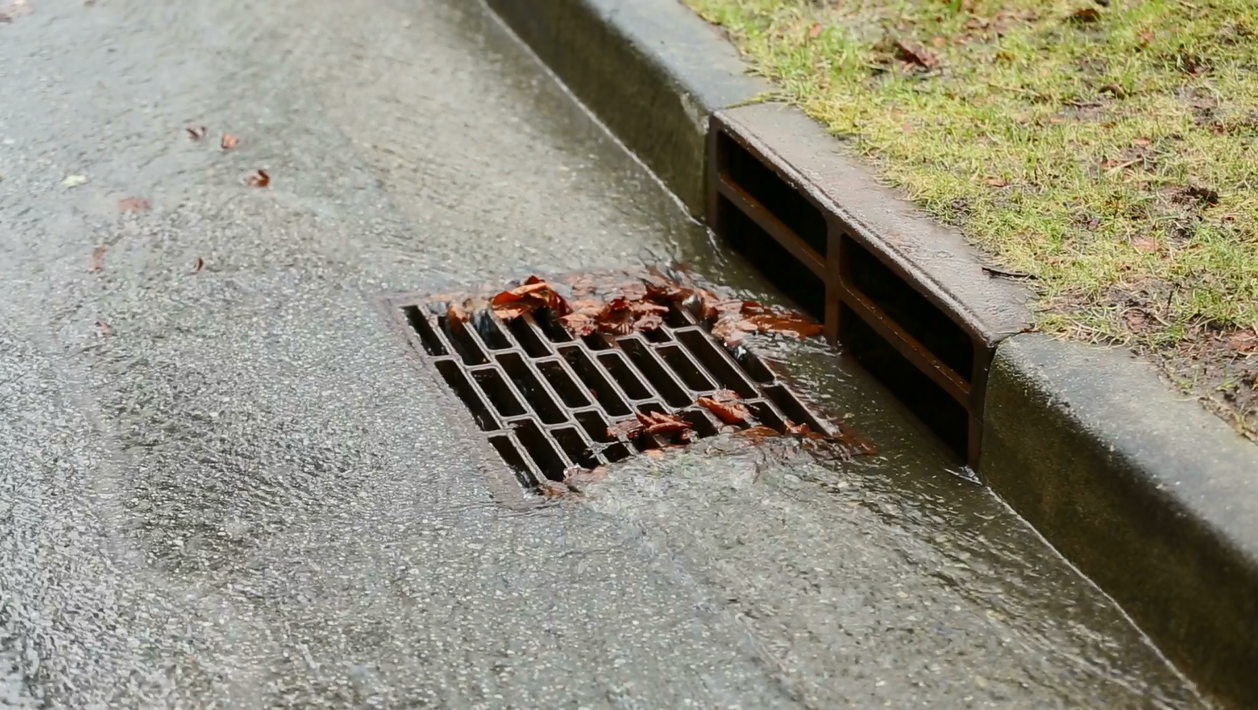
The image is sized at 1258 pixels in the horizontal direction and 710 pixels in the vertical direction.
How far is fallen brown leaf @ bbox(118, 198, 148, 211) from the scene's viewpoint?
433 centimetres

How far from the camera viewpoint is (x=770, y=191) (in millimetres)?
4316

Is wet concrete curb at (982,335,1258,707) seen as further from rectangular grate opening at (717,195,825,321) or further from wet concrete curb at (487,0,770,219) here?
wet concrete curb at (487,0,770,219)

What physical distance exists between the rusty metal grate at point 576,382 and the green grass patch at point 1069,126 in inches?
26.4

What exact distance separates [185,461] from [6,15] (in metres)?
3.37

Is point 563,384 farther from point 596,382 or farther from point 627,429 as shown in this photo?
point 627,429

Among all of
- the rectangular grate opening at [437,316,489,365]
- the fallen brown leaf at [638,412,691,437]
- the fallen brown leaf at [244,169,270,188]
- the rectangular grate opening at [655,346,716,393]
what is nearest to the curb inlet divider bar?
the rectangular grate opening at [655,346,716,393]

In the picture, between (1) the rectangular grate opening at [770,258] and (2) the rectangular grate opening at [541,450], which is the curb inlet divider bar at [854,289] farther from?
(2) the rectangular grate opening at [541,450]

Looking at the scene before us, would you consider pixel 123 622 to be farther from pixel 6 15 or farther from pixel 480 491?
pixel 6 15

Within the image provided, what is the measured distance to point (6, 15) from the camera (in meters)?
5.72

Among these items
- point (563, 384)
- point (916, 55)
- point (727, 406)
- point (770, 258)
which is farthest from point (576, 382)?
point (916, 55)

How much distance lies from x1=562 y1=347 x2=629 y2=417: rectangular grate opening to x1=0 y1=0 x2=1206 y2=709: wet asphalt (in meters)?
0.34

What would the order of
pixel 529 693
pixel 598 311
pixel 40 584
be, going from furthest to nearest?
pixel 598 311 → pixel 40 584 → pixel 529 693

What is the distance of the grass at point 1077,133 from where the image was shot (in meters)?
3.21

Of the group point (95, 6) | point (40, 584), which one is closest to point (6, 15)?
point (95, 6)
